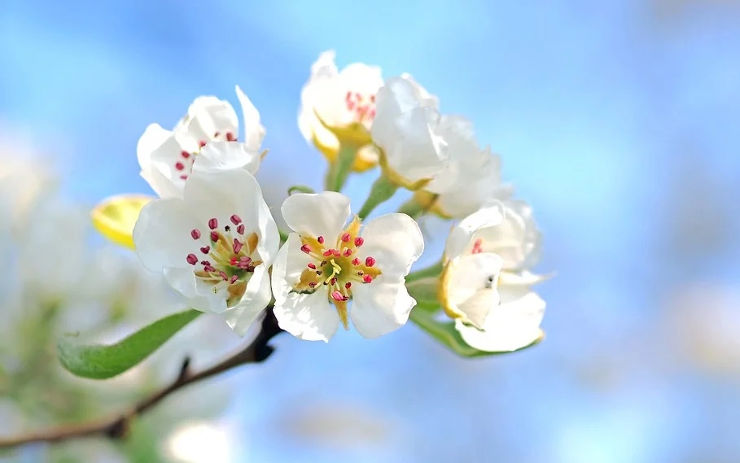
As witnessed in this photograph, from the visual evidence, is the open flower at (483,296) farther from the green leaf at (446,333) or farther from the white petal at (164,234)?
the white petal at (164,234)

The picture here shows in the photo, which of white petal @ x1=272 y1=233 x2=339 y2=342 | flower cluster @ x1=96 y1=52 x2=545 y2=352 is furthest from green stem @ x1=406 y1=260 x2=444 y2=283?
white petal @ x1=272 y1=233 x2=339 y2=342

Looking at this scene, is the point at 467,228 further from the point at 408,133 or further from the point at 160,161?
the point at 160,161

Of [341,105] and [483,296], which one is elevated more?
[341,105]

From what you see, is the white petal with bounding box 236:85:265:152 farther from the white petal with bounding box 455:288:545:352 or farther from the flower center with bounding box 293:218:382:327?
the white petal with bounding box 455:288:545:352

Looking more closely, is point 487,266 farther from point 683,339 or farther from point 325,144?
point 683,339

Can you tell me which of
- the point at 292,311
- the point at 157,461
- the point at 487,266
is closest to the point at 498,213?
the point at 487,266

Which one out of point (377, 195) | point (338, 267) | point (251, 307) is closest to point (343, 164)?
point (377, 195)

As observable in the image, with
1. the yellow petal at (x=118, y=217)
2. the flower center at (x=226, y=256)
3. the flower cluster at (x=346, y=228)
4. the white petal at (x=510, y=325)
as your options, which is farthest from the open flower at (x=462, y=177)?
the yellow petal at (x=118, y=217)
